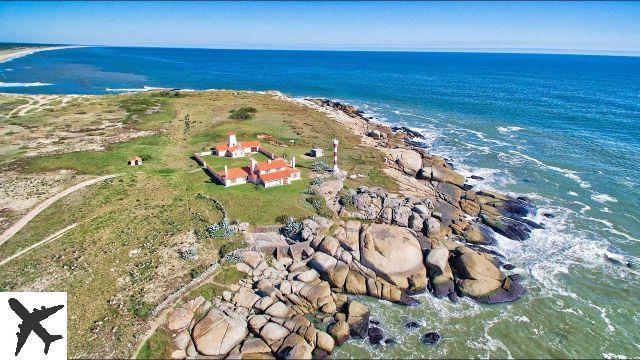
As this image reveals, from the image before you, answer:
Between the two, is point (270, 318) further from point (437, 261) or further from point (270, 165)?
point (270, 165)

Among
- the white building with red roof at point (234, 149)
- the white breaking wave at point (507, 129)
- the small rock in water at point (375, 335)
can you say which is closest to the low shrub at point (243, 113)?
the white building with red roof at point (234, 149)

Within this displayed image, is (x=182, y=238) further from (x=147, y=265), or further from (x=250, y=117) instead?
(x=250, y=117)

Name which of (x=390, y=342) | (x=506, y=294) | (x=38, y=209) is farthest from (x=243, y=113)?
(x=390, y=342)

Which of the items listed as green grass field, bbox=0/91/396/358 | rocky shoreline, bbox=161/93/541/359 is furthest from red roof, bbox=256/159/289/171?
rocky shoreline, bbox=161/93/541/359

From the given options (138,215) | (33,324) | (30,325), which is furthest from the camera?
(138,215)

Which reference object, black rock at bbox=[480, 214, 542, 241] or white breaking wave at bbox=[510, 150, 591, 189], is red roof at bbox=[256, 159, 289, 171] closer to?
black rock at bbox=[480, 214, 542, 241]

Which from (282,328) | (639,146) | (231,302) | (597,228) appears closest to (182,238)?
(231,302)
